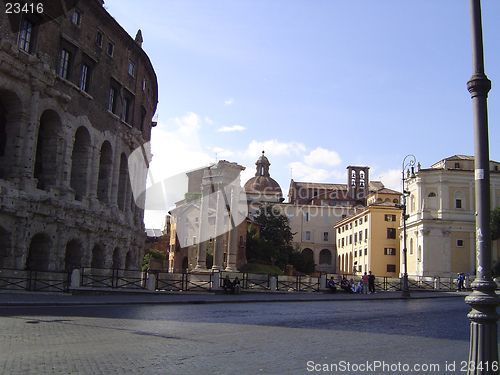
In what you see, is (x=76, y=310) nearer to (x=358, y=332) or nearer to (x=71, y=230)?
(x=358, y=332)

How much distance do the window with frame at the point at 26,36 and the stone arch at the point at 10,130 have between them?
2492 millimetres

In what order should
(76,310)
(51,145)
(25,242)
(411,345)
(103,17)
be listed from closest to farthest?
(411,345)
(76,310)
(25,242)
(51,145)
(103,17)

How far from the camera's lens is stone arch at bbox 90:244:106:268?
106ft

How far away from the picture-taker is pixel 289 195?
359 ft

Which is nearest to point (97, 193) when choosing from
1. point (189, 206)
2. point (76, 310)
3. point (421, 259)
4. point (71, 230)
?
point (71, 230)

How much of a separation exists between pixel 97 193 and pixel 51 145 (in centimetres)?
686

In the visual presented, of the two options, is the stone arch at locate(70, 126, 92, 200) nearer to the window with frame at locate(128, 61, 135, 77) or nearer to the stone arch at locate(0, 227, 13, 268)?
the stone arch at locate(0, 227, 13, 268)

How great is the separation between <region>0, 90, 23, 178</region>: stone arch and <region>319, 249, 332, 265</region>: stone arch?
76261mm

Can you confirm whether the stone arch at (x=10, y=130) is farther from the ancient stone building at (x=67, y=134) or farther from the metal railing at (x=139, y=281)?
the metal railing at (x=139, y=281)

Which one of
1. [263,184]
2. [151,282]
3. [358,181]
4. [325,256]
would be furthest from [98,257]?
[358,181]

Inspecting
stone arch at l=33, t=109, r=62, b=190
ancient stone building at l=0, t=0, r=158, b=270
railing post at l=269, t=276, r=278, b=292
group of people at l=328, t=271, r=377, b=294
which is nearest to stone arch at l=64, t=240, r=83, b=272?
ancient stone building at l=0, t=0, r=158, b=270

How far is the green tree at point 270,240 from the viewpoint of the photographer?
74750 mm

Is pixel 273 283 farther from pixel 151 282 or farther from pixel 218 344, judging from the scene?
pixel 218 344

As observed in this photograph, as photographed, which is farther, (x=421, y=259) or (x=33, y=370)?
(x=421, y=259)
